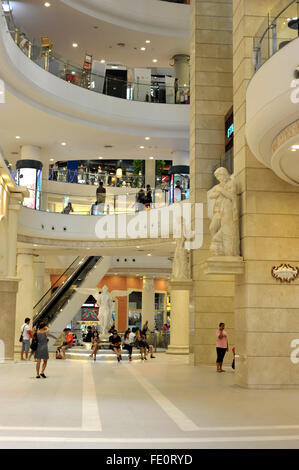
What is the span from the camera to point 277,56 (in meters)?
9.29

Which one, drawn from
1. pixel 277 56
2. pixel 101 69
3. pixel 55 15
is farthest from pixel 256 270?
pixel 55 15

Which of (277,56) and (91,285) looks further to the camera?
(91,285)

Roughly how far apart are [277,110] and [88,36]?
1972cm

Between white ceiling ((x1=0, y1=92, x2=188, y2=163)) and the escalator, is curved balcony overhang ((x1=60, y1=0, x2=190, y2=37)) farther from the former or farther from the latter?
the escalator

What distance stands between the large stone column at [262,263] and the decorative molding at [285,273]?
0.33 ft

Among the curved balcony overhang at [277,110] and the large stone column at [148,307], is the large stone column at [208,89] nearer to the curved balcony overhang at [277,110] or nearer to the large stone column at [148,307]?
the curved balcony overhang at [277,110]

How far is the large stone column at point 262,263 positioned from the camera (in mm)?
11633

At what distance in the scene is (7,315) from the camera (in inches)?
745

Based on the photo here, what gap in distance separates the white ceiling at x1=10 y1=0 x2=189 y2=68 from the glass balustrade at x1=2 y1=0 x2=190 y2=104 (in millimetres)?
1054

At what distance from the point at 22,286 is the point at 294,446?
67.2 feet

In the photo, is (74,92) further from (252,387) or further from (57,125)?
(252,387)

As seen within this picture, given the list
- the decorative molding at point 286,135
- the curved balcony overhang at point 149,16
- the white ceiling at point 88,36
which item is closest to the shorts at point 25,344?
the decorative molding at point 286,135

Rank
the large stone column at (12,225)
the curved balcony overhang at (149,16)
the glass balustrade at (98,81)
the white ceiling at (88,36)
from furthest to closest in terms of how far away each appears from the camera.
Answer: the curved balcony overhang at (149,16) < the white ceiling at (88,36) < the glass balustrade at (98,81) < the large stone column at (12,225)

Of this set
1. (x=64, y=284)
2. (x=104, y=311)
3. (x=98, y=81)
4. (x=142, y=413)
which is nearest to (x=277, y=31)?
(x=142, y=413)
